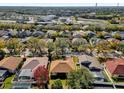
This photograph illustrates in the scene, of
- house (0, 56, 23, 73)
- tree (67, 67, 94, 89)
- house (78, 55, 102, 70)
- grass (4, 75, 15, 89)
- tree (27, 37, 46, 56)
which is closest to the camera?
tree (67, 67, 94, 89)

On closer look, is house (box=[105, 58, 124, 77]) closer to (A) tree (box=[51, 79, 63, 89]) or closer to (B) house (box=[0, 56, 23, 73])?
(A) tree (box=[51, 79, 63, 89])

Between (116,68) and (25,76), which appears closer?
(25,76)

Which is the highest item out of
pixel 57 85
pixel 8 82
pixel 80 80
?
pixel 80 80

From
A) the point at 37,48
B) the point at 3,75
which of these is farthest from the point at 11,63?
the point at 37,48

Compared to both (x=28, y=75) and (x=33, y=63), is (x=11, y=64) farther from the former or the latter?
(x=28, y=75)

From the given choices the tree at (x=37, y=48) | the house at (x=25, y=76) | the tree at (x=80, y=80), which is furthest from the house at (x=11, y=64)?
the tree at (x=80, y=80)

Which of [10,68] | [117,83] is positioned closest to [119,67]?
[117,83]

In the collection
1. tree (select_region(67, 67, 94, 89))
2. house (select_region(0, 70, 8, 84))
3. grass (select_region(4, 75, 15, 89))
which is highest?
tree (select_region(67, 67, 94, 89))

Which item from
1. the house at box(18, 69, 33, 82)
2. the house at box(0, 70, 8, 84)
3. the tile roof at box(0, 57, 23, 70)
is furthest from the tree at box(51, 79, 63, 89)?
the tile roof at box(0, 57, 23, 70)

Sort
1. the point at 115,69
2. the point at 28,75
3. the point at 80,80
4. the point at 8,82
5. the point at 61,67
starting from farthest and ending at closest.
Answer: the point at 61,67, the point at 115,69, the point at 28,75, the point at 8,82, the point at 80,80

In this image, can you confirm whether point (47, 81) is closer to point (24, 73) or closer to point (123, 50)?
point (24, 73)

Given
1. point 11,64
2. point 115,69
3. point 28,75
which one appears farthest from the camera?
point 11,64

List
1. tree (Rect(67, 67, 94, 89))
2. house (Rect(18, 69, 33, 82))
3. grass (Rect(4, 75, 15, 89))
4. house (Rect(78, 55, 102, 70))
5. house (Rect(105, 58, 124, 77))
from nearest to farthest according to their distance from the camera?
tree (Rect(67, 67, 94, 89)) < grass (Rect(4, 75, 15, 89)) < house (Rect(18, 69, 33, 82)) < house (Rect(105, 58, 124, 77)) < house (Rect(78, 55, 102, 70))
